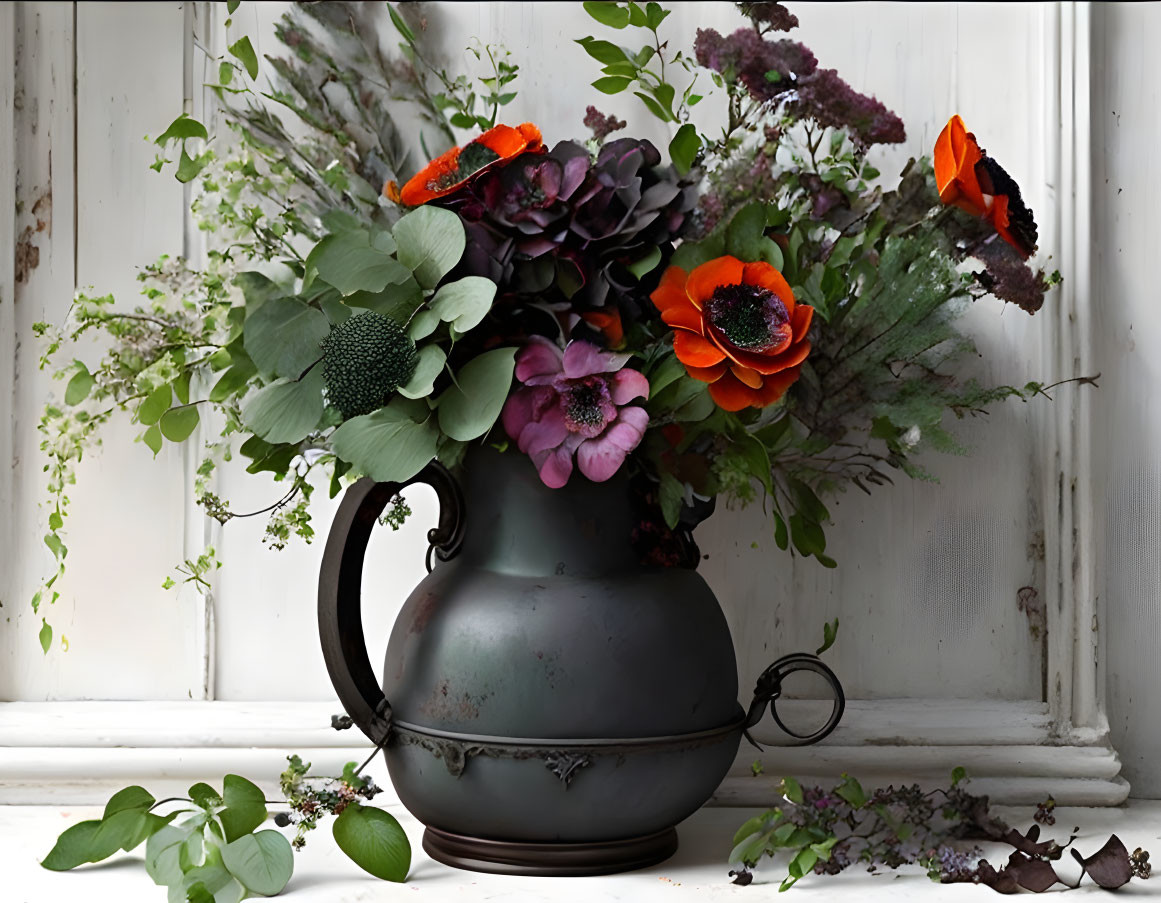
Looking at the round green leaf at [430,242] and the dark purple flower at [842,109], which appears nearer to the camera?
the round green leaf at [430,242]

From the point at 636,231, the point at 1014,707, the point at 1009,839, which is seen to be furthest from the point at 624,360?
the point at 1014,707

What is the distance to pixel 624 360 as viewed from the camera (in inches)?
28.7

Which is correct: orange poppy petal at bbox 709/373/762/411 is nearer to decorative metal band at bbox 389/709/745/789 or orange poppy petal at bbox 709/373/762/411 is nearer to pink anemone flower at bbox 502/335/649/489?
pink anemone flower at bbox 502/335/649/489

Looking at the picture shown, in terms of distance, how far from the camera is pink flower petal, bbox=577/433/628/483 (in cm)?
72

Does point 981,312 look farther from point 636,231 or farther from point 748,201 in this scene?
point 636,231

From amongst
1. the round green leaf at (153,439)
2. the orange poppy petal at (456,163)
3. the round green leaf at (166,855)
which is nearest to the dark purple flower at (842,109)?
the orange poppy petal at (456,163)

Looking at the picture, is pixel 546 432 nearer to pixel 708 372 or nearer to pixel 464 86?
pixel 708 372

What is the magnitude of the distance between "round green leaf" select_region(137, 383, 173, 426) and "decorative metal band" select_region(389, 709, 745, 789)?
34cm

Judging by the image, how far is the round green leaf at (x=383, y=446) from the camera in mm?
714

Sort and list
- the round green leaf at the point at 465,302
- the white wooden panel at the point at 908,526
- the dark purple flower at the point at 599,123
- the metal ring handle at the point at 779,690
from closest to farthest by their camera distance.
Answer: the round green leaf at the point at 465,302, the metal ring handle at the point at 779,690, the dark purple flower at the point at 599,123, the white wooden panel at the point at 908,526

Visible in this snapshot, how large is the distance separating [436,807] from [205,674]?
0.38m

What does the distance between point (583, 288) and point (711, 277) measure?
0.28ft

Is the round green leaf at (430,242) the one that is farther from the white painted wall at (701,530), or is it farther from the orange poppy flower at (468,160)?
the white painted wall at (701,530)

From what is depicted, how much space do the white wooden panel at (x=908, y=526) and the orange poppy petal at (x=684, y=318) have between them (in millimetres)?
336
